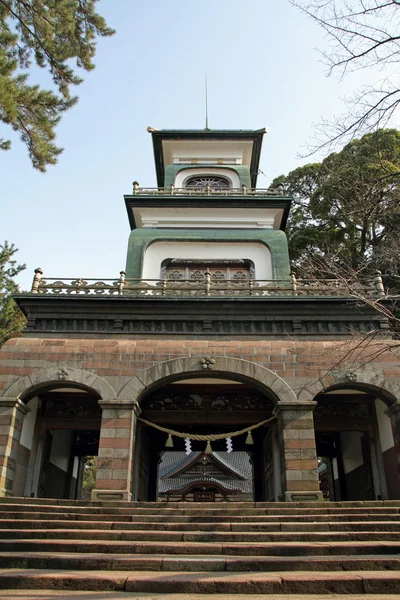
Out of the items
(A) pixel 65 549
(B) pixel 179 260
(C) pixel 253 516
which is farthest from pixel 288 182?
(A) pixel 65 549

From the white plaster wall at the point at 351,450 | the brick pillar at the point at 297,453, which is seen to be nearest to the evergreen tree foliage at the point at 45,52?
the brick pillar at the point at 297,453

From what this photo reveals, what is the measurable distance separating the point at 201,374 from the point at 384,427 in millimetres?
5556

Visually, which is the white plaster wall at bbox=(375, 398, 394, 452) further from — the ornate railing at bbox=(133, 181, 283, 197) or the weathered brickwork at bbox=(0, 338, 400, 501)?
the ornate railing at bbox=(133, 181, 283, 197)

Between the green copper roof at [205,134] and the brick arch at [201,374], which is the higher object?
the green copper roof at [205,134]

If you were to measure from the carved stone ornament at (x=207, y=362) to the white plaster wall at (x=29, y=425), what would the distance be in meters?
5.13

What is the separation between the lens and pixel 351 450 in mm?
15812

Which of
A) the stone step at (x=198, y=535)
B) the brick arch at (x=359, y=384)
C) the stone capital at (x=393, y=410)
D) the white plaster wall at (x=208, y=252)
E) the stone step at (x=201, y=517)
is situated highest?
the white plaster wall at (x=208, y=252)

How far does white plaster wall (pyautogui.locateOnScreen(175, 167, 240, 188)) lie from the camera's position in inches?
811

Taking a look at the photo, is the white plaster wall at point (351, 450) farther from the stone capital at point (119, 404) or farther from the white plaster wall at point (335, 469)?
the stone capital at point (119, 404)

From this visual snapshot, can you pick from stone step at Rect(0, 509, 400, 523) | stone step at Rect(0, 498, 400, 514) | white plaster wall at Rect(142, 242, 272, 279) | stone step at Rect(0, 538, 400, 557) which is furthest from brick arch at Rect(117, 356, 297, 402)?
stone step at Rect(0, 538, 400, 557)

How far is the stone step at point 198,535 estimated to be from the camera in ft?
21.4

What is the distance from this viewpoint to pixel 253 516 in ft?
25.8

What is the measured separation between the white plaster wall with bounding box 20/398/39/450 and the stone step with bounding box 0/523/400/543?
19.9 feet

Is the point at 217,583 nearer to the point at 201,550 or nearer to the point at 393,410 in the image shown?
the point at 201,550
